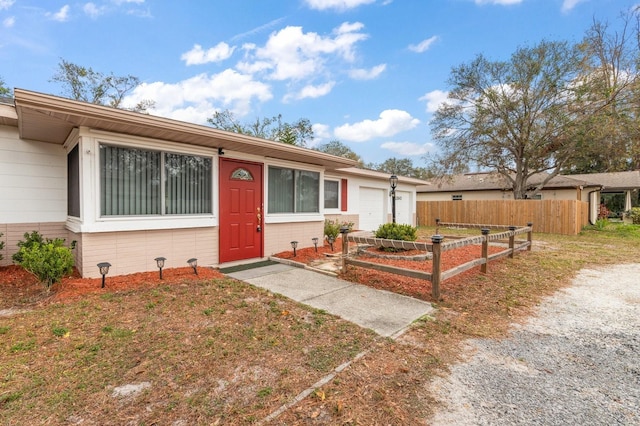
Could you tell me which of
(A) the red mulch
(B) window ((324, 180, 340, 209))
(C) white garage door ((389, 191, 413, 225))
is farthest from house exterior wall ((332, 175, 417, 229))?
(A) the red mulch

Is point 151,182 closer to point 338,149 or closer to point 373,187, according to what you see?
point 373,187

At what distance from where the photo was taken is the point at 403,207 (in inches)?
604

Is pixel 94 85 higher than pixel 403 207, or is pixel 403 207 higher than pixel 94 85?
pixel 94 85

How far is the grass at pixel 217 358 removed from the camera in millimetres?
2031

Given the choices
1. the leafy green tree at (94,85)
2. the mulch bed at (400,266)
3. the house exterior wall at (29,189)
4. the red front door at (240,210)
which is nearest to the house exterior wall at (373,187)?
the mulch bed at (400,266)

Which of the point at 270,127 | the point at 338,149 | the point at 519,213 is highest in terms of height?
the point at 338,149

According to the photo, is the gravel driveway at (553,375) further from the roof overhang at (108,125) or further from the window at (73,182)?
the window at (73,182)

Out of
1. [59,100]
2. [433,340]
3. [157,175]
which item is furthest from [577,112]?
[59,100]

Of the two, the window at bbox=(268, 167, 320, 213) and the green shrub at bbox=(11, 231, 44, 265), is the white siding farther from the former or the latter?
the window at bbox=(268, 167, 320, 213)

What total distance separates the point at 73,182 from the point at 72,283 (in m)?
2.17

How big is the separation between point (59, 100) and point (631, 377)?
278 inches

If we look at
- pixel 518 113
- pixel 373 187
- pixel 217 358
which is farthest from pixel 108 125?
pixel 518 113

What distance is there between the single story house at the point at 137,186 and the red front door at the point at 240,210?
0.02 meters

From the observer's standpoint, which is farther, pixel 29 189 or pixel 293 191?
pixel 293 191
